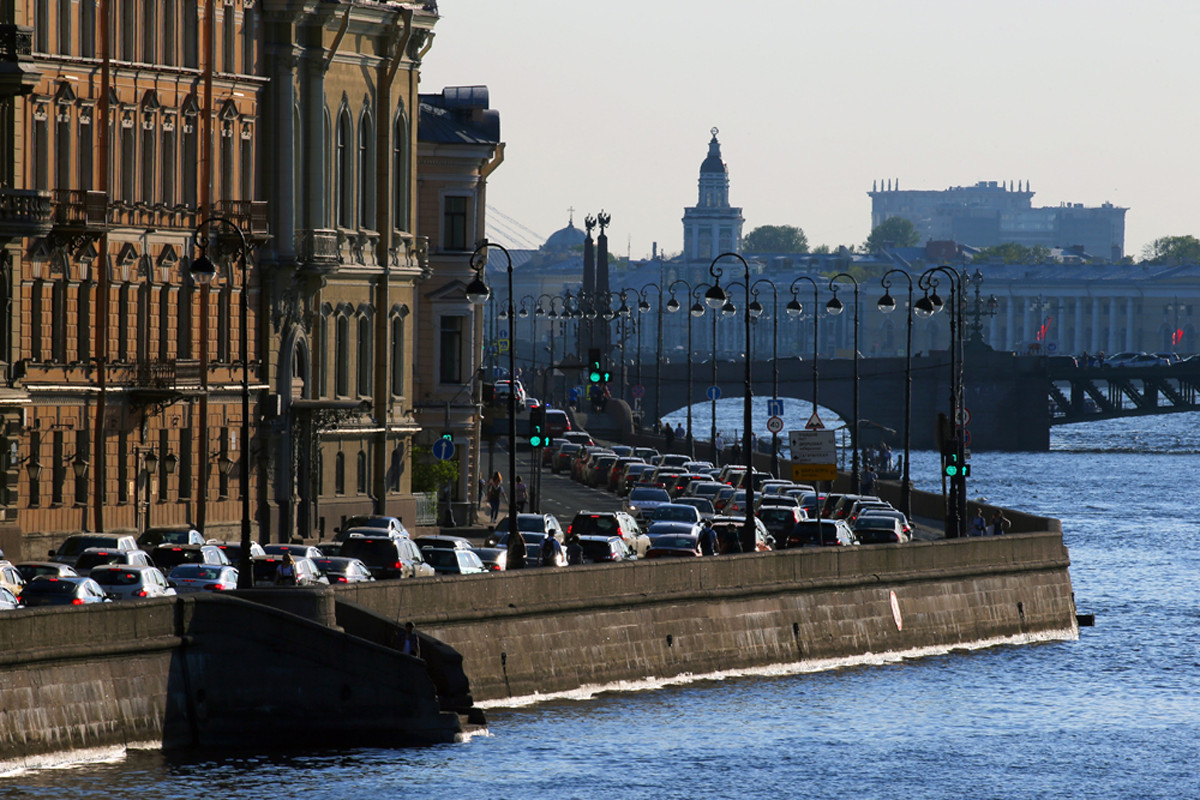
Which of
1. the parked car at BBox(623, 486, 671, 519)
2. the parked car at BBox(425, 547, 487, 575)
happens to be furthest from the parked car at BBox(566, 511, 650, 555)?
the parked car at BBox(623, 486, 671, 519)

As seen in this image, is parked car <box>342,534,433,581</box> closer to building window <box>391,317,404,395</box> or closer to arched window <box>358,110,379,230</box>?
arched window <box>358,110,379,230</box>

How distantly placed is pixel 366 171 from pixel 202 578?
27.1 m

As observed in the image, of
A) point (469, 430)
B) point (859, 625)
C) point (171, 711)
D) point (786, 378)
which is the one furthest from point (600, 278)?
point (171, 711)

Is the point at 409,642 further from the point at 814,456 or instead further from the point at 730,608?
the point at 814,456

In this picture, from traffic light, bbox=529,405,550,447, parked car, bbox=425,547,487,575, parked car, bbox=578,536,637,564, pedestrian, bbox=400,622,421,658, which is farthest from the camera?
traffic light, bbox=529,405,550,447

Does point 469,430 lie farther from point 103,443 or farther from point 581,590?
point 581,590

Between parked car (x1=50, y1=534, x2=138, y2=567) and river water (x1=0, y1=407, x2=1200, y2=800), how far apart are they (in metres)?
8.89

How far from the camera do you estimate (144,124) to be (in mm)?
59125

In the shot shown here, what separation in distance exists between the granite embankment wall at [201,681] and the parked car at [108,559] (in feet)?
22.2

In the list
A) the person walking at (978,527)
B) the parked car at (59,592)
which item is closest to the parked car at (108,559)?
the parked car at (59,592)

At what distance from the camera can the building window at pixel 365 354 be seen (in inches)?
2739

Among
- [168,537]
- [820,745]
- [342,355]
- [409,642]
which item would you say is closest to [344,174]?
[342,355]

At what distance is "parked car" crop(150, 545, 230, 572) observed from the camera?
4725cm

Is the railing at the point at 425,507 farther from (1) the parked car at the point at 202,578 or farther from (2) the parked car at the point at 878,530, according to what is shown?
(1) the parked car at the point at 202,578
